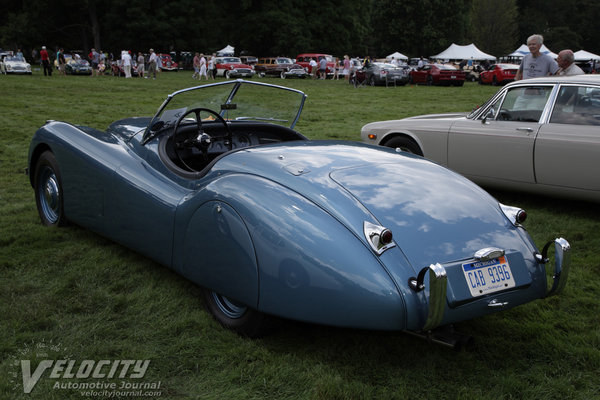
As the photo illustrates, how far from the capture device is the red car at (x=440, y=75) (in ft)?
90.0

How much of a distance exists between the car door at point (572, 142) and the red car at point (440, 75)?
22.8 meters

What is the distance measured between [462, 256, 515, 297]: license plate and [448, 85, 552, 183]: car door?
321 cm

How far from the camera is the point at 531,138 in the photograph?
18.4 ft

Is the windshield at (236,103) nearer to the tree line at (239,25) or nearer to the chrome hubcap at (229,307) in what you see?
the chrome hubcap at (229,307)

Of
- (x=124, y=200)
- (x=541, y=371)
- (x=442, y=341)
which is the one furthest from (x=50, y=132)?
(x=541, y=371)

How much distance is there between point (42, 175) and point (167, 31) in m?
48.4

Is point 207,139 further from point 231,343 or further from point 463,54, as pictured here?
point 463,54

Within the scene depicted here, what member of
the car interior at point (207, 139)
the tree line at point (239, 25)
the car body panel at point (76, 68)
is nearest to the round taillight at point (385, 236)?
the car interior at point (207, 139)

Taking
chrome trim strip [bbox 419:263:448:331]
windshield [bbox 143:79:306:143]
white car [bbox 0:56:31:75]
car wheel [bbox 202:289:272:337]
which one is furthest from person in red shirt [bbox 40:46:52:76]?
chrome trim strip [bbox 419:263:448:331]

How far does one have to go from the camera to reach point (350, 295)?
8.22 feet

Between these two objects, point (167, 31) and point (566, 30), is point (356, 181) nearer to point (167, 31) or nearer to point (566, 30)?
point (167, 31)

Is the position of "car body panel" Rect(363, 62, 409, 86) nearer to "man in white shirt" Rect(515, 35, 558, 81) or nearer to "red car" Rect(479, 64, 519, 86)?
"red car" Rect(479, 64, 519, 86)

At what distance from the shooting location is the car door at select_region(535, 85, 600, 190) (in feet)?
17.2

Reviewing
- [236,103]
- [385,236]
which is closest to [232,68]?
[236,103]
